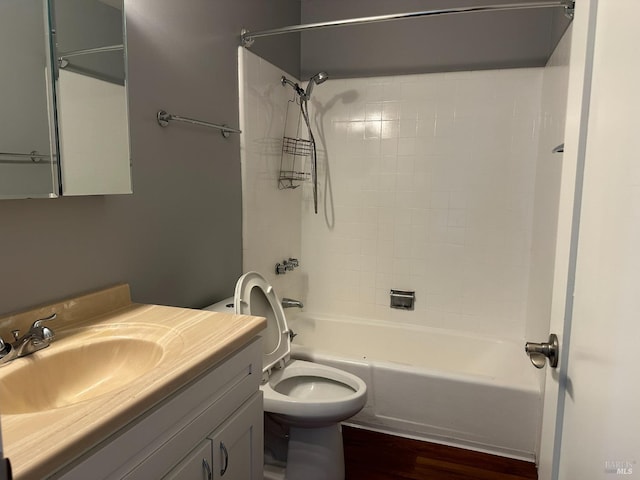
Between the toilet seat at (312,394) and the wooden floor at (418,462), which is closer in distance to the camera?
the toilet seat at (312,394)

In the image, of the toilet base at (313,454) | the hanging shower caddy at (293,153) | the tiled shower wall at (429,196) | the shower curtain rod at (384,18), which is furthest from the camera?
the hanging shower caddy at (293,153)

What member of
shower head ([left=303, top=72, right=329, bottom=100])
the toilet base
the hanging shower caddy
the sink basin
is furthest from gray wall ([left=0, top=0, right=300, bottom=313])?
the toilet base

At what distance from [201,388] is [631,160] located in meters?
1.03

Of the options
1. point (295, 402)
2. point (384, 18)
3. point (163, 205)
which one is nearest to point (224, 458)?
point (295, 402)

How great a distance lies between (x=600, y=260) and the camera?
0.73m

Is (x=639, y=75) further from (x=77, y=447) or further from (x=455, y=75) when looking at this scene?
(x=455, y=75)

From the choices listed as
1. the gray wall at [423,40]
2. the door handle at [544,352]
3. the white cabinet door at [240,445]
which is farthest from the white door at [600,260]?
the gray wall at [423,40]

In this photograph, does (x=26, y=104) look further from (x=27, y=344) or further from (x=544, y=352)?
(x=544, y=352)

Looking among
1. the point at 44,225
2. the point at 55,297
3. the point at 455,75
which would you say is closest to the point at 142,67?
the point at 44,225

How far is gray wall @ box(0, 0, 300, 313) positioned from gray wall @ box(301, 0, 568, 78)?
60 cm

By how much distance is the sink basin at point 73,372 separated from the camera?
106cm

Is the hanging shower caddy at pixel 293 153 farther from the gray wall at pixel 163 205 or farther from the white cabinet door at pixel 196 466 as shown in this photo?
the white cabinet door at pixel 196 466

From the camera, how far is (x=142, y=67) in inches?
65.2

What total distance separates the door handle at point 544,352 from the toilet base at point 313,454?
1144 millimetres
